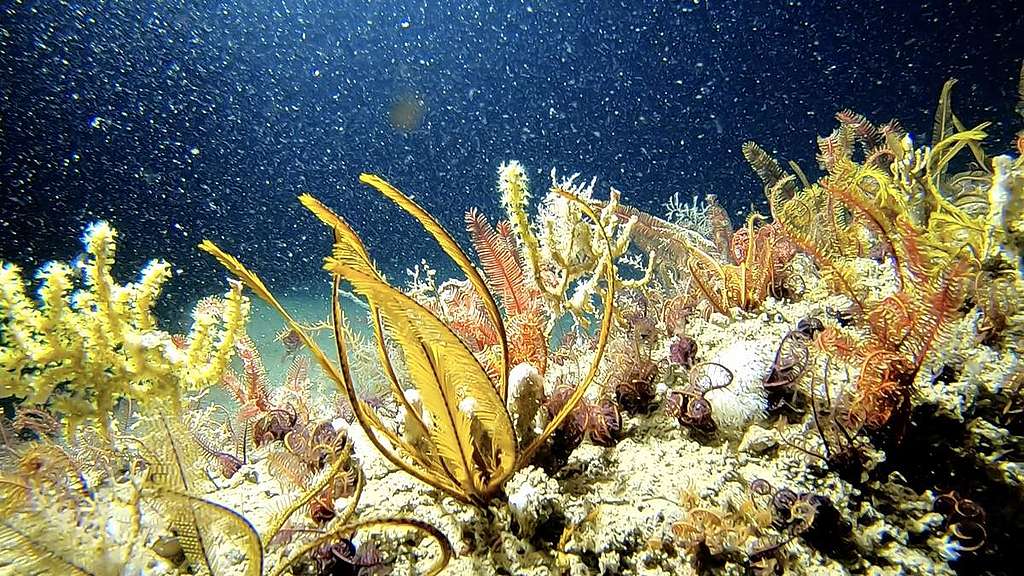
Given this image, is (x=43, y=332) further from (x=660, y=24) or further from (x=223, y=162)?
(x=660, y=24)

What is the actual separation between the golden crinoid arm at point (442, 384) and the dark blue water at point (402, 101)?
1487 centimetres

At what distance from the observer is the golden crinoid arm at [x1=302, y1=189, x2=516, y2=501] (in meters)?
1.34

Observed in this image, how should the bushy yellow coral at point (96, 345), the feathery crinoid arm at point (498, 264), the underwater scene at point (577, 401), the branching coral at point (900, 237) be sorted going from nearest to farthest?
the underwater scene at point (577, 401)
the branching coral at point (900, 237)
the bushy yellow coral at point (96, 345)
the feathery crinoid arm at point (498, 264)

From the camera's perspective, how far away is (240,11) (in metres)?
25.0

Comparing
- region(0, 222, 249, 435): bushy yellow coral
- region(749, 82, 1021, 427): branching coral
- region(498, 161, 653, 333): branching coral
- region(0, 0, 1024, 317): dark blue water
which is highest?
region(0, 0, 1024, 317): dark blue water

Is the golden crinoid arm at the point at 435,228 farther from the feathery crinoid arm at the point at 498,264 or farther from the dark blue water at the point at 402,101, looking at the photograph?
the dark blue water at the point at 402,101

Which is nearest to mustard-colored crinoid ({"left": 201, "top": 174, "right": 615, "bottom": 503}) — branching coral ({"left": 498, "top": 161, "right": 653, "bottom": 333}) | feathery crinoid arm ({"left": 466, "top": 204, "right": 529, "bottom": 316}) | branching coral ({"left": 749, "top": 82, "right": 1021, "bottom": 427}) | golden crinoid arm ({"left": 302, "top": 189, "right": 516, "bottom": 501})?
golden crinoid arm ({"left": 302, "top": 189, "right": 516, "bottom": 501})

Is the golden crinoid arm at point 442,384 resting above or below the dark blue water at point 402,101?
below

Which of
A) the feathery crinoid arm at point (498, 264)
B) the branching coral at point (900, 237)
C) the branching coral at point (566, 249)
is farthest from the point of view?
the branching coral at point (566, 249)

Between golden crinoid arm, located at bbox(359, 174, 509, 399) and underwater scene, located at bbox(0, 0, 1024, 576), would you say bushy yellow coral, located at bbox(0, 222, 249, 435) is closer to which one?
underwater scene, located at bbox(0, 0, 1024, 576)

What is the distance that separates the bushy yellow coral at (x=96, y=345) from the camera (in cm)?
204

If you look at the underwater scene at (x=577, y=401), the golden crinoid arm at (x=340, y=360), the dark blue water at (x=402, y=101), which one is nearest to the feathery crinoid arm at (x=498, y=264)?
the underwater scene at (x=577, y=401)

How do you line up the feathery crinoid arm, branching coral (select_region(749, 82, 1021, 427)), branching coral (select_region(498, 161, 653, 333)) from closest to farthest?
branching coral (select_region(749, 82, 1021, 427)), the feathery crinoid arm, branching coral (select_region(498, 161, 653, 333))

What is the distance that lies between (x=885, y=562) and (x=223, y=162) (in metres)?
27.2
